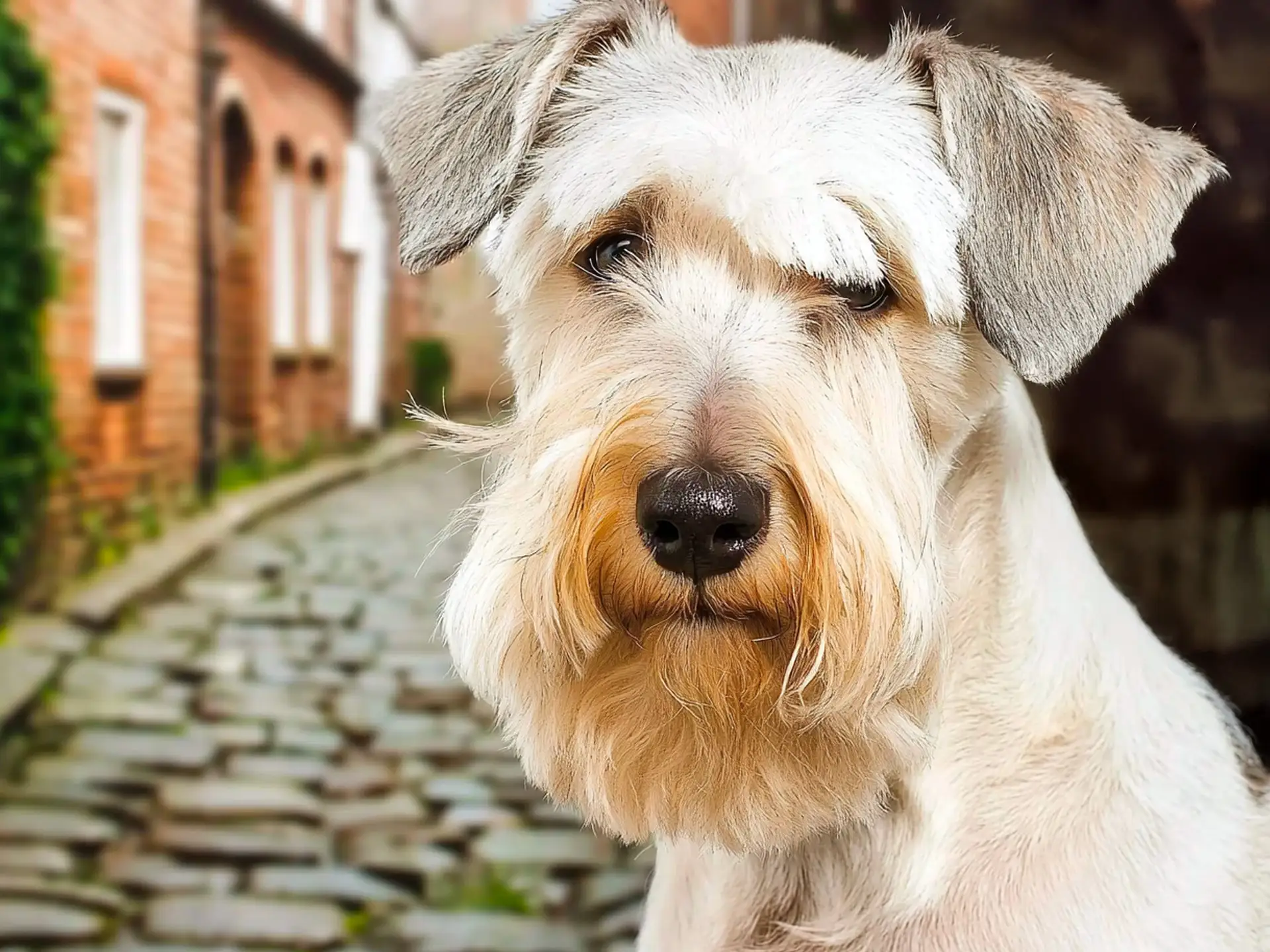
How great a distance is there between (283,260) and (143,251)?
0.33 m

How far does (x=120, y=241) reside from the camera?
2.29 meters

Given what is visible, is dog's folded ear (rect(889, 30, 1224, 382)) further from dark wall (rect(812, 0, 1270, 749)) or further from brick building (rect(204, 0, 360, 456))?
brick building (rect(204, 0, 360, 456))

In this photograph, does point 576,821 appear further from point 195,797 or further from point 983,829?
point 983,829

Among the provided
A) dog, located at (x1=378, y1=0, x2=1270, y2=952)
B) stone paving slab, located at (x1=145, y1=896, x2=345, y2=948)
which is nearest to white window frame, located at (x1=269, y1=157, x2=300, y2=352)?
stone paving slab, located at (x1=145, y1=896, x2=345, y2=948)

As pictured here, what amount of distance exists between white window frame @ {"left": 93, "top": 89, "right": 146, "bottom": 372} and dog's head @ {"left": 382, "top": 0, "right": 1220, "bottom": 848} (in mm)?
1340

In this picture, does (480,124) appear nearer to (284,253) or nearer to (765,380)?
(765,380)

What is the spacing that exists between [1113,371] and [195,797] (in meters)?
1.86

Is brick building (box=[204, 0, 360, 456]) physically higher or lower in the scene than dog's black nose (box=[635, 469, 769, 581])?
higher

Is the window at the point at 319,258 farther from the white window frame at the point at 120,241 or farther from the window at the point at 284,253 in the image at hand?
the white window frame at the point at 120,241

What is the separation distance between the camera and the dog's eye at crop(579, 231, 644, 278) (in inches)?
45.9

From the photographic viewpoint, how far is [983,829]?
1.12 m

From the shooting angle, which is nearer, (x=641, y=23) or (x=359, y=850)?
(x=641, y=23)

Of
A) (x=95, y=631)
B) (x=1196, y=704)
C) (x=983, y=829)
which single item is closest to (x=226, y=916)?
(x=95, y=631)

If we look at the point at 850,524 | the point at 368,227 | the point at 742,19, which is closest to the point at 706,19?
the point at 742,19
